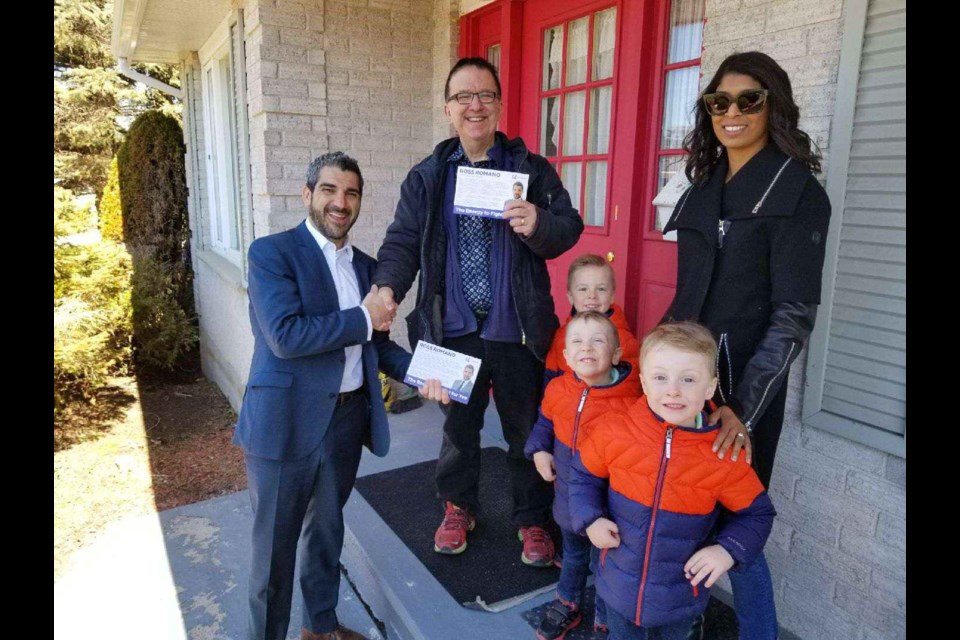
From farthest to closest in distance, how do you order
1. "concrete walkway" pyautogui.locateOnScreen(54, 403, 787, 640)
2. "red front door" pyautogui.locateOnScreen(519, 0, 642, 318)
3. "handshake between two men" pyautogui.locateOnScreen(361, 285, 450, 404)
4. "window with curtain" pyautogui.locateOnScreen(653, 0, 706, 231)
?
"red front door" pyautogui.locateOnScreen(519, 0, 642, 318)
"window with curtain" pyautogui.locateOnScreen(653, 0, 706, 231)
"concrete walkway" pyautogui.locateOnScreen(54, 403, 787, 640)
"handshake between two men" pyautogui.locateOnScreen(361, 285, 450, 404)

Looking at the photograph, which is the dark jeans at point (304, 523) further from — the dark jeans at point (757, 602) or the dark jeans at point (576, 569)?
the dark jeans at point (757, 602)

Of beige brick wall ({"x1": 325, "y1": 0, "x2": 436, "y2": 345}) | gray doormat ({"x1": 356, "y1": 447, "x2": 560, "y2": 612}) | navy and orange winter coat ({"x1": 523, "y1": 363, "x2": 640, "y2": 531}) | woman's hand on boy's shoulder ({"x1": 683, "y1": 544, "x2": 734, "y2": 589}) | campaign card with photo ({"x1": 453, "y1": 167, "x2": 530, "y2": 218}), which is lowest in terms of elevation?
gray doormat ({"x1": 356, "y1": 447, "x2": 560, "y2": 612})

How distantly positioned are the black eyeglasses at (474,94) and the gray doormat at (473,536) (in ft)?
6.31

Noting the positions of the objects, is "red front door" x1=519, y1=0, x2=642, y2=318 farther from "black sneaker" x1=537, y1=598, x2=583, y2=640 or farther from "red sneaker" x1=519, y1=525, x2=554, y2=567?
"black sneaker" x1=537, y1=598, x2=583, y2=640

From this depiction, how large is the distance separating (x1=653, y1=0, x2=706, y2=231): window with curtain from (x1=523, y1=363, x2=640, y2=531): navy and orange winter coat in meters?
1.32

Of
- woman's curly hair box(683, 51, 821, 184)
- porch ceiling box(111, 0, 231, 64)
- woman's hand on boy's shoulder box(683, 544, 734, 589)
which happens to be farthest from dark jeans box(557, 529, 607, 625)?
porch ceiling box(111, 0, 231, 64)

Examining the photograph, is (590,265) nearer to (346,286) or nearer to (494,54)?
(346,286)

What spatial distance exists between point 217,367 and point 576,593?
5774 mm

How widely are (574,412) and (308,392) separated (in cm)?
92

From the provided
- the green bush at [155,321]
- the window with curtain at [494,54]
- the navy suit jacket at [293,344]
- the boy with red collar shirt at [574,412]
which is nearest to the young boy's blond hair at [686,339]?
the boy with red collar shirt at [574,412]

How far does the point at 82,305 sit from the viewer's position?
5.47m

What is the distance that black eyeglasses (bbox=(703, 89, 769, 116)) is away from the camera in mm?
1766

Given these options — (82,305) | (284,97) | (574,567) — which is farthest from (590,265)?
(82,305)

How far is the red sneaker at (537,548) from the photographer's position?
8.78 ft
